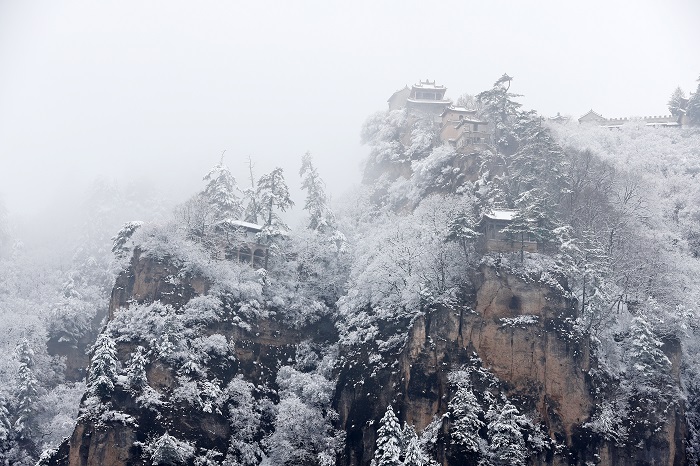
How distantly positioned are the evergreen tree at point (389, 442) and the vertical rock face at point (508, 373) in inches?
149

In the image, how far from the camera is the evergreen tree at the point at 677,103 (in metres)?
111

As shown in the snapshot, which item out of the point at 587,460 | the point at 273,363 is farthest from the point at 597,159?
the point at 273,363

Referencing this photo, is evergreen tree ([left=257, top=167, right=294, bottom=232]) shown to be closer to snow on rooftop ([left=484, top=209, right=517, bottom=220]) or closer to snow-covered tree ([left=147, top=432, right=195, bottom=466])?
snow on rooftop ([left=484, top=209, right=517, bottom=220])

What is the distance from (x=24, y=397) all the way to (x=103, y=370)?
18185 mm

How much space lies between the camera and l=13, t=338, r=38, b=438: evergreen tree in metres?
70.2

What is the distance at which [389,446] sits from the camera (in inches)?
2124

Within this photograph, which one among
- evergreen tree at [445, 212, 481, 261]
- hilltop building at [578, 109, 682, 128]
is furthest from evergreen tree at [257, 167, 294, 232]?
hilltop building at [578, 109, 682, 128]

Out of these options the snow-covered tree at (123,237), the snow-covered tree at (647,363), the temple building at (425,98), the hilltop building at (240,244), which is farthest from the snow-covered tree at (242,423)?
the temple building at (425,98)

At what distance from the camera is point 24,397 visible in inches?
2827

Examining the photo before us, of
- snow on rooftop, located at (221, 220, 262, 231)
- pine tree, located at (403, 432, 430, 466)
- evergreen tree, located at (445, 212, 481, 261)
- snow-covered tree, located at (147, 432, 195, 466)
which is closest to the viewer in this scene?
pine tree, located at (403, 432, 430, 466)

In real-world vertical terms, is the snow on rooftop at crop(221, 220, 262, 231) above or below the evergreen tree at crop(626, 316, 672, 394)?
above

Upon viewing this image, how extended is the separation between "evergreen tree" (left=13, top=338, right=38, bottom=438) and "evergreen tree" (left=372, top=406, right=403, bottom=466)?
38.2 metres

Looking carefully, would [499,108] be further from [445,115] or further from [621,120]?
[621,120]

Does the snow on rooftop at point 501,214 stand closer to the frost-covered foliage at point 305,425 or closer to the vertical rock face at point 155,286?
the frost-covered foliage at point 305,425
